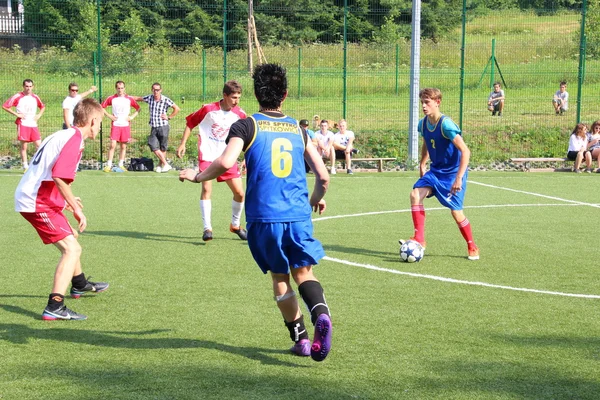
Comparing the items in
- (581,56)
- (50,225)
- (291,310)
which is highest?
(581,56)

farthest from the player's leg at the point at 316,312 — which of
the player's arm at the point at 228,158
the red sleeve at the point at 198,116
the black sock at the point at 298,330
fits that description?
the red sleeve at the point at 198,116

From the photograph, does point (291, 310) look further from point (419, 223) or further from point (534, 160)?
point (534, 160)

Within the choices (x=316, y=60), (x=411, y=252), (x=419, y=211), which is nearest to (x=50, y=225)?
(x=411, y=252)

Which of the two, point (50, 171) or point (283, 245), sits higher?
point (50, 171)

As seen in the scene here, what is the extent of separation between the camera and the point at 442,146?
936 cm

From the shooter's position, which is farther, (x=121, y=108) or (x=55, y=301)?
(x=121, y=108)

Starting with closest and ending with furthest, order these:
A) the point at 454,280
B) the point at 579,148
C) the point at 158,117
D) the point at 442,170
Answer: the point at 454,280 → the point at 442,170 → the point at 158,117 → the point at 579,148

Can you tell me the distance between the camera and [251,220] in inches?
209

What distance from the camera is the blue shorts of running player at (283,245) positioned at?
17.2 ft

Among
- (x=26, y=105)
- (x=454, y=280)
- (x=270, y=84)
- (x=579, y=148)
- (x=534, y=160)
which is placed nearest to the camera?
(x=270, y=84)

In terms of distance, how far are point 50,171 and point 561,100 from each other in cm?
2126

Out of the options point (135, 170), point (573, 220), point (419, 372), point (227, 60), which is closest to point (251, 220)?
point (419, 372)

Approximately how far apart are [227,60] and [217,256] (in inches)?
568

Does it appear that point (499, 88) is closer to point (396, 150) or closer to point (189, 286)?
point (396, 150)
